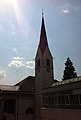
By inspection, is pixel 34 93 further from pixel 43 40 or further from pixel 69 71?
pixel 69 71

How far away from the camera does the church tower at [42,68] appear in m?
33.4

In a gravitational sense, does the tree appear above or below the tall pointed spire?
below

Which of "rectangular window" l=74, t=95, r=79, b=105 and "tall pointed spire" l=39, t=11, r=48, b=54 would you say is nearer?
"rectangular window" l=74, t=95, r=79, b=105

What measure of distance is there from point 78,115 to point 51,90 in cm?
663

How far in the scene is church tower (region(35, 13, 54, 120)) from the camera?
33375mm

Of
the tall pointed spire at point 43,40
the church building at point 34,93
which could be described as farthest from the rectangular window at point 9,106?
the tall pointed spire at point 43,40

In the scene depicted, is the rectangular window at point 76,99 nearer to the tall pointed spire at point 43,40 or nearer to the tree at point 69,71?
the tall pointed spire at point 43,40

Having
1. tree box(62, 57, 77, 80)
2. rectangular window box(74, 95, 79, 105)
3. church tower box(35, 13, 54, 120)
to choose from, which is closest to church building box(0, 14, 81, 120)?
church tower box(35, 13, 54, 120)

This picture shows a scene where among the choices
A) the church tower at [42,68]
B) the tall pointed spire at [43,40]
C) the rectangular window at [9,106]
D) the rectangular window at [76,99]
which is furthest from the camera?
the tall pointed spire at [43,40]

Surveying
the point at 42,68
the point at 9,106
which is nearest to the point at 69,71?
the point at 42,68

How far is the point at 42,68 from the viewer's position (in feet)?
112

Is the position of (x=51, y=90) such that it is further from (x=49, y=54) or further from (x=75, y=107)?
(x=49, y=54)

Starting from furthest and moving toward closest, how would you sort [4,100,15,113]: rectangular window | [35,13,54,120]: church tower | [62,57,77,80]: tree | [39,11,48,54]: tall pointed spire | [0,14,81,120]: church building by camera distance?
1. [62,57,77,80]: tree
2. [39,11,48,54]: tall pointed spire
3. [4,100,15,113]: rectangular window
4. [35,13,54,120]: church tower
5. [0,14,81,120]: church building

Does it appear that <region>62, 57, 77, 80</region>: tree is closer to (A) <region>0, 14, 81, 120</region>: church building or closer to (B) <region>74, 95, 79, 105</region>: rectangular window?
(A) <region>0, 14, 81, 120</region>: church building
